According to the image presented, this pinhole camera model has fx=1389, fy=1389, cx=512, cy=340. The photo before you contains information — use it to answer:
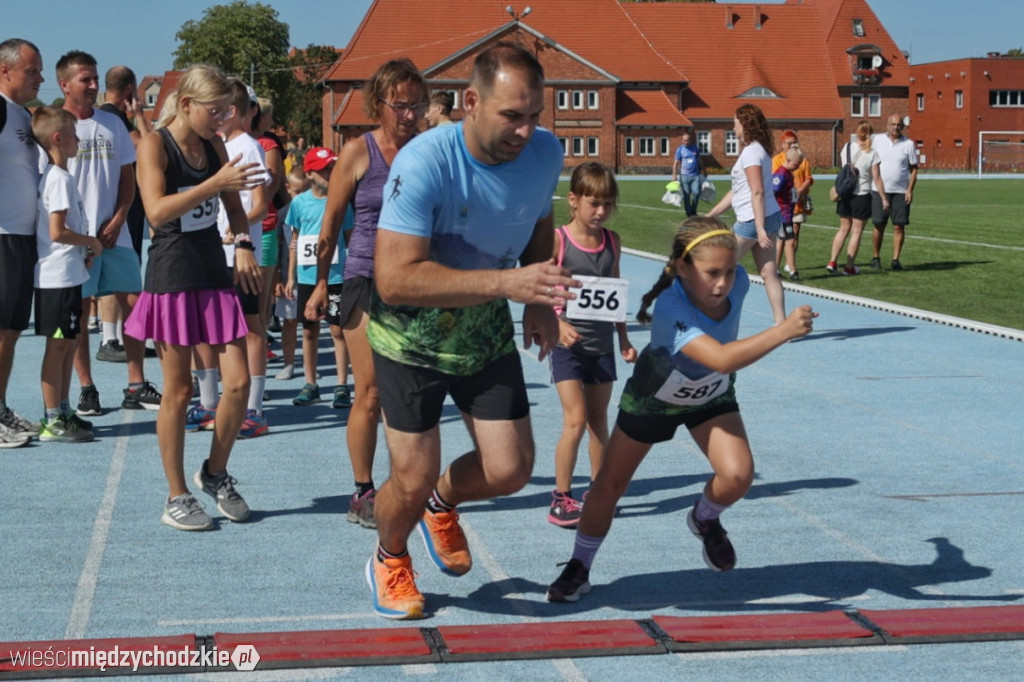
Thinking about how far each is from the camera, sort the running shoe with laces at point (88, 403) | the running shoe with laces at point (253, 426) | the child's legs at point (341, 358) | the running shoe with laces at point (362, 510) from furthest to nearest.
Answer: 1. the child's legs at point (341, 358)
2. the running shoe with laces at point (88, 403)
3. the running shoe with laces at point (253, 426)
4. the running shoe with laces at point (362, 510)

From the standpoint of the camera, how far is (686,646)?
477 cm

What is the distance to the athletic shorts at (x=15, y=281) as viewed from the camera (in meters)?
8.52

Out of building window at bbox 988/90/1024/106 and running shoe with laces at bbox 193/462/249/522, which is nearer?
running shoe with laces at bbox 193/462/249/522

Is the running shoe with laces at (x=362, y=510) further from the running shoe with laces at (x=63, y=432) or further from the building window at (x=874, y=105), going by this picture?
the building window at (x=874, y=105)

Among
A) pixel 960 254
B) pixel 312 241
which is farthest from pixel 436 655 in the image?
pixel 960 254

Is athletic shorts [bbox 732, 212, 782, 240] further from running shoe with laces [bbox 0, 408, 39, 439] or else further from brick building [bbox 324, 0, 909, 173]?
brick building [bbox 324, 0, 909, 173]

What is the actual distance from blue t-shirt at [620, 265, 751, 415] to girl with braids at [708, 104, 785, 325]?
22.6ft

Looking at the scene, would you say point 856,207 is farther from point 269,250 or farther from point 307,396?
point 307,396

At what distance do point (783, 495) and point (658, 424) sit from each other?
2.15 metres

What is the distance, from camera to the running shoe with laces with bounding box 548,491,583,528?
6566 mm

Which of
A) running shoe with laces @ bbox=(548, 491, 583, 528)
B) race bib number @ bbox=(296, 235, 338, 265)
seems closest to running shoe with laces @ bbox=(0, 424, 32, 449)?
race bib number @ bbox=(296, 235, 338, 265)

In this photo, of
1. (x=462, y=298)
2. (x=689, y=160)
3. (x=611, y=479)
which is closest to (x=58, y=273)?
(x=611, y=479)

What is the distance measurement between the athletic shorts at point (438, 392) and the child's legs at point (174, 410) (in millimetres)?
1766

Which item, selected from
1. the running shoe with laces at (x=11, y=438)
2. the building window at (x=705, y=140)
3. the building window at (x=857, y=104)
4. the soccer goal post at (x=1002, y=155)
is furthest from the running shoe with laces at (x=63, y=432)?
the building window at (x=857, y=104)
